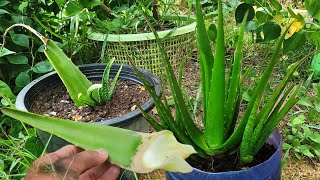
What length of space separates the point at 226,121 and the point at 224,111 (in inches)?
1.3

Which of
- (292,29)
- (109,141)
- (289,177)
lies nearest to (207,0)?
(292,29)

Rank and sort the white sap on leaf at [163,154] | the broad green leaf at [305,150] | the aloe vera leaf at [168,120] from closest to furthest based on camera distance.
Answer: the white sap on leaf at [163,154] < the aloe vera leaf at [168,120] < the broad green leaf at [305,150]

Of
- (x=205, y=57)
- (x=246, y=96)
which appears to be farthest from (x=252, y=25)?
(x=205, y=57)

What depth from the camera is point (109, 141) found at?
0.84m

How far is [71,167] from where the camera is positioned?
927 millimetres

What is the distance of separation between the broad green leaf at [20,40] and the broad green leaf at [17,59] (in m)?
0.05

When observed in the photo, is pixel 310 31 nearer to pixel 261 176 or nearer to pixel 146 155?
pixel 261 176

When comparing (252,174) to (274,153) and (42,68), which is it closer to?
(274,153)

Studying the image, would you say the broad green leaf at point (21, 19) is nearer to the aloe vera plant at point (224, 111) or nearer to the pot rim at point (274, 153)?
the aloe vera plant at point (224, 111)

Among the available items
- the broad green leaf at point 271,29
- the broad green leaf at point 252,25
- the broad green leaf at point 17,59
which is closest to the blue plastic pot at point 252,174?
the broad green leaf at point 271,29

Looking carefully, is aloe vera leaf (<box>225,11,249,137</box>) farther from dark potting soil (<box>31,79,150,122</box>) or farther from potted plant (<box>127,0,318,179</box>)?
dark potting soil (<box>31,79,150,122</box>)

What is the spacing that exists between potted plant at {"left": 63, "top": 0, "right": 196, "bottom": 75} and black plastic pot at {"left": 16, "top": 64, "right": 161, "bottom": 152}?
10.0 inches

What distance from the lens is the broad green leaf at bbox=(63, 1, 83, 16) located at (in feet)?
5.42

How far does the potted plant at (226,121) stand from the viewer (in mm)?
888
